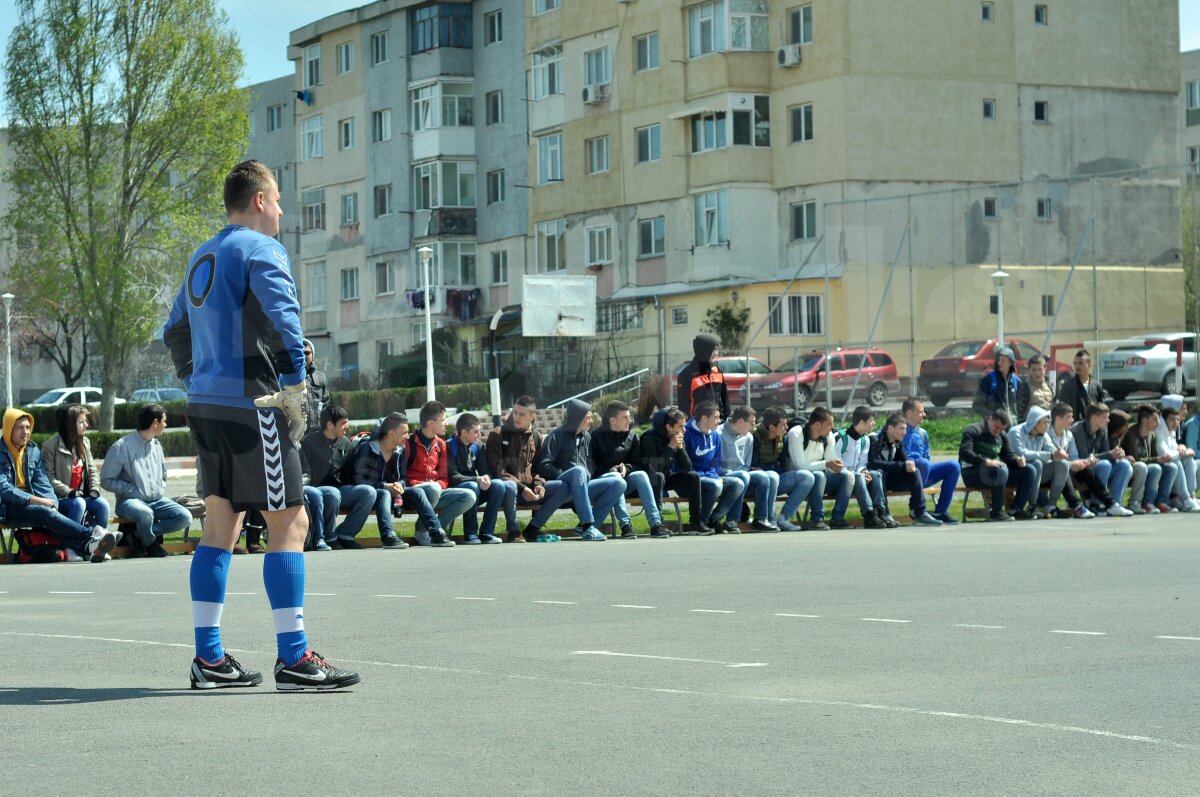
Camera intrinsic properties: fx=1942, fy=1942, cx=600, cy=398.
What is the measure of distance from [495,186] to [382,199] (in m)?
5.96

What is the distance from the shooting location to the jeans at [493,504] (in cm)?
1977

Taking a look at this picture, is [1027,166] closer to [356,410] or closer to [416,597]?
[356,410]

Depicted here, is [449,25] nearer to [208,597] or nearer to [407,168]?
[407,168]

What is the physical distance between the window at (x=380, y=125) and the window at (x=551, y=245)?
9.92 metres

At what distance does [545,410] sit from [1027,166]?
16.7 m

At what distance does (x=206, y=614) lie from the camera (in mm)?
8188

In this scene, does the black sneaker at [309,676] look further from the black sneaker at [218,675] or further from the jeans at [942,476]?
the jeans at [942,476]

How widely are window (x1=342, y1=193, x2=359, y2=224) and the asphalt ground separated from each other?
6066 cm

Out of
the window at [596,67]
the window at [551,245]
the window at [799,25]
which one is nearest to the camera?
the window at [799,25]

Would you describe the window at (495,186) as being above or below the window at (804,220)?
above

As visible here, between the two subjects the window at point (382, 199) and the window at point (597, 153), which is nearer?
the window at point (597, 153)

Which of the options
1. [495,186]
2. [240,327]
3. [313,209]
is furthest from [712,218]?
[240,327]

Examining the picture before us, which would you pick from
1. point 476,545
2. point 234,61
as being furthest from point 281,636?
point 234,61

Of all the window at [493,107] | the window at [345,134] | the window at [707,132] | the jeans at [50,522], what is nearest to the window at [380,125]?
the window at [345,134]
